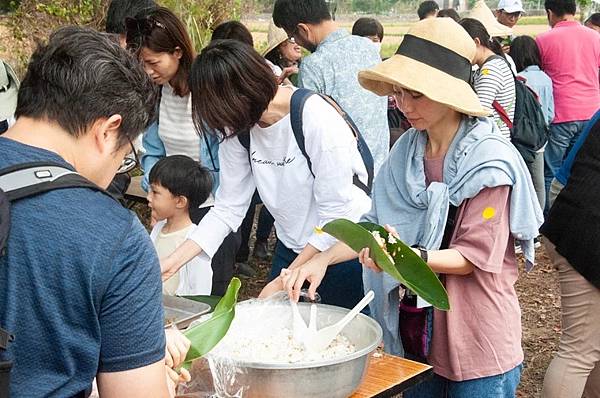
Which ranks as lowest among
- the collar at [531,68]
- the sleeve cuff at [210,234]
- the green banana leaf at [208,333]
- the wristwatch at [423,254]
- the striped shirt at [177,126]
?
the collar at [531,68]

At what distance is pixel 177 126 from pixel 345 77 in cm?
89

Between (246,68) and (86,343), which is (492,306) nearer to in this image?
(246,68)

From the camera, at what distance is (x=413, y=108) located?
2.17 meters

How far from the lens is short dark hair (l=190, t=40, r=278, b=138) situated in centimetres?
222

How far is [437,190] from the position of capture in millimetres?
2113

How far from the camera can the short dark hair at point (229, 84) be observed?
2221 millimetres

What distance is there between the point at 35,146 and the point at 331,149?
117cm

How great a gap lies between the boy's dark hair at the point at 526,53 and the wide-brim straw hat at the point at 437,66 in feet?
12.4

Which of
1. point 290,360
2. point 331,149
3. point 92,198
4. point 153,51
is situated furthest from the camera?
point 153,51

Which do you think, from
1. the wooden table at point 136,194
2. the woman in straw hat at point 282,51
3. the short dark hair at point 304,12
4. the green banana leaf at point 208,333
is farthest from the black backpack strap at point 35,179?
the woman in straw hat at point 282,51

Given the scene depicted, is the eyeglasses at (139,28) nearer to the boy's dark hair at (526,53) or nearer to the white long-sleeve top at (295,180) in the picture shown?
the white long-sleeve top at (295,180)

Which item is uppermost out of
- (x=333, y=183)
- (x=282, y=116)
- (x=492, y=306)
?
(x=282, y=116)

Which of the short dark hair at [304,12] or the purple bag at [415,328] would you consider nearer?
the purple bag at [415,328]

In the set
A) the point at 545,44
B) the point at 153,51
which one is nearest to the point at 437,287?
the point at 153,51
